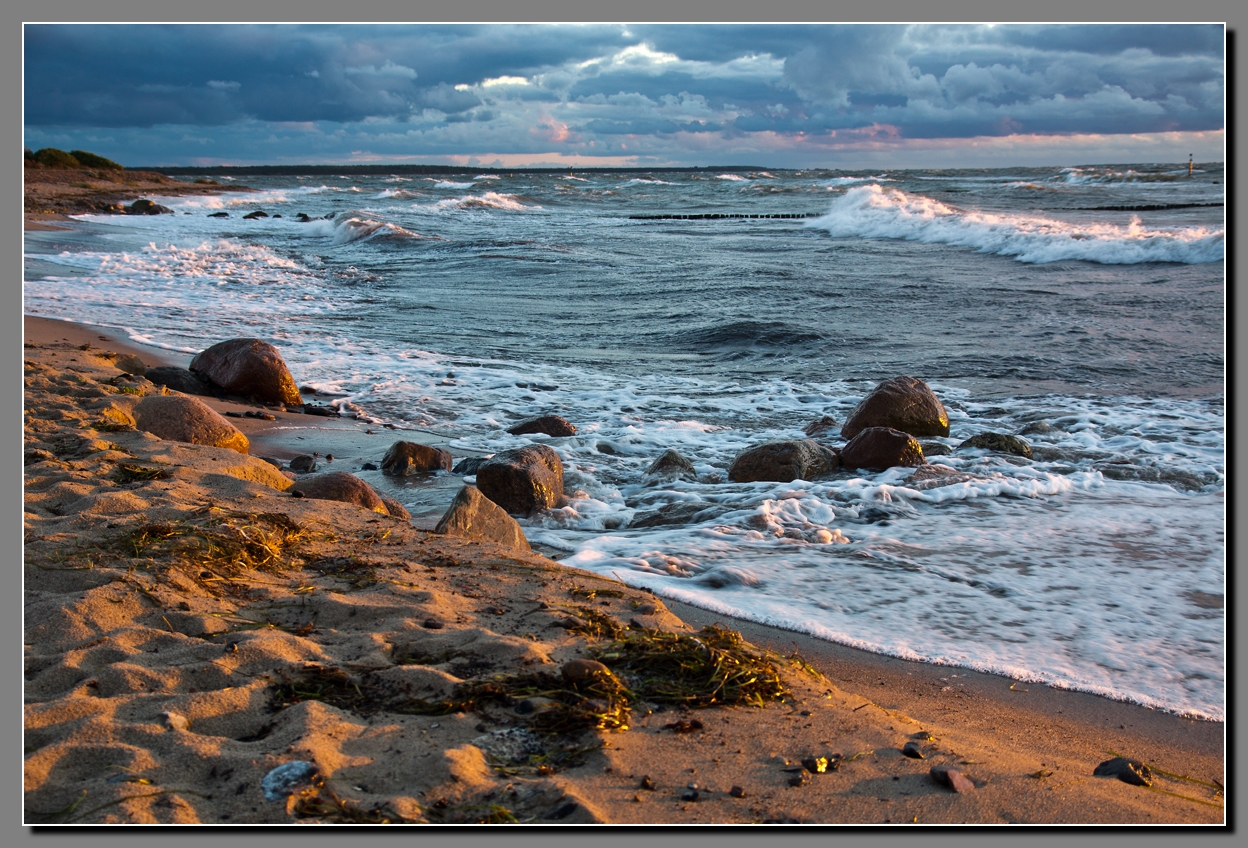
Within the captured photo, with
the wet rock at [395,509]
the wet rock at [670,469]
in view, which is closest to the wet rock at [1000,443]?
the wet rock at [670,469]

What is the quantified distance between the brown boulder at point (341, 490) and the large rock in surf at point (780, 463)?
2230 millimetres

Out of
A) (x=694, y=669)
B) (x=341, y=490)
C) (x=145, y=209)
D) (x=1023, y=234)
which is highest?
(x=145, y=209)

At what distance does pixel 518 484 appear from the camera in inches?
178

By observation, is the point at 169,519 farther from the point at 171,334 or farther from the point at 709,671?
the point at 171,334

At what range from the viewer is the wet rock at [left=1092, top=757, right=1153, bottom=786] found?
87.6 inches

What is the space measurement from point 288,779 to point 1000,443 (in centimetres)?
509

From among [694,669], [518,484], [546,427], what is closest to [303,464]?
[518,484]

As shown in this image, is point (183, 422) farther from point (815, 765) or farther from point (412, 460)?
point (815, 765)

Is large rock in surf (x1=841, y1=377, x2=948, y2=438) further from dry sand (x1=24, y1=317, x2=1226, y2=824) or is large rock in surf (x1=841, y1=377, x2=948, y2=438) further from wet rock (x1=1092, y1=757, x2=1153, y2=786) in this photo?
wet rock (x1=1092, y1=757, x2=1153, y2=786)

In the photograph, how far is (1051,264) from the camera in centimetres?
1505

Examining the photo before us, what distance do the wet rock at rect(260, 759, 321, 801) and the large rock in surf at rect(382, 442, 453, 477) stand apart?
128 inches

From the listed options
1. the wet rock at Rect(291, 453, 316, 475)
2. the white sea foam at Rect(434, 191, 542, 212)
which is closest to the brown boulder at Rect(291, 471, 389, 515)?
the wet rock at Rect(291, 453, 316, 475)

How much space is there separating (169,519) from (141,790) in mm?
1726

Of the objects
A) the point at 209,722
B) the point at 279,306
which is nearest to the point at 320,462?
the point at 209,722
